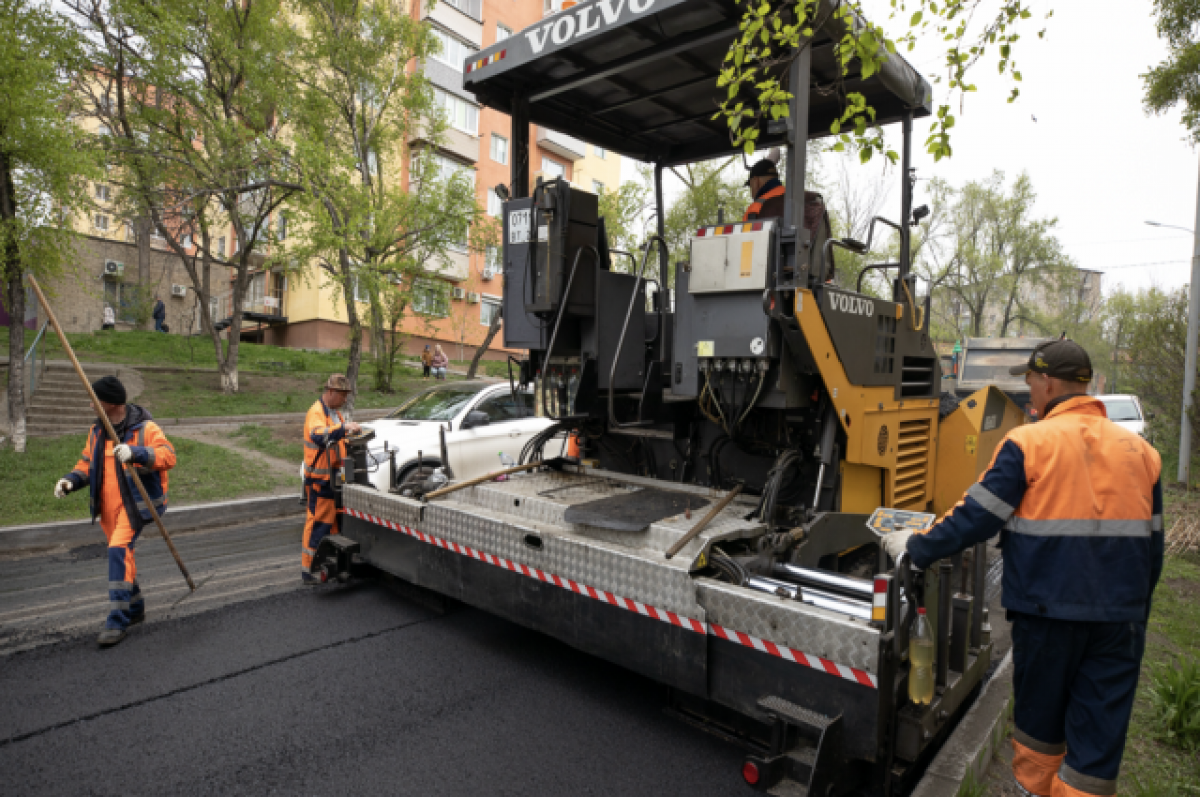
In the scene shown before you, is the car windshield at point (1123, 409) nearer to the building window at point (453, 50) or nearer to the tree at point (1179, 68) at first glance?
the tree at point (1179, 68)

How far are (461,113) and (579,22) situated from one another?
27.0 m

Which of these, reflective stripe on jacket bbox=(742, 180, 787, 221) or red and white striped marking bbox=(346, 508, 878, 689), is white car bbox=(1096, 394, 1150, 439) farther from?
red and white striped marking bbox=(346, 508, 878, 689)

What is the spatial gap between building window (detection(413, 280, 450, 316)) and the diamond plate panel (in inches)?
521

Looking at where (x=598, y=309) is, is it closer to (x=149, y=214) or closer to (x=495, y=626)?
(x=495, y=626)

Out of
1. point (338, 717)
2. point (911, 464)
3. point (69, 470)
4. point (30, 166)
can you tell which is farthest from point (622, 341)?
point (30, 166)

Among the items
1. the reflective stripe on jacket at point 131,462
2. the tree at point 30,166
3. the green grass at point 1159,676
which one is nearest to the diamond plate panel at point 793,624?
the green grass at point 1159,676

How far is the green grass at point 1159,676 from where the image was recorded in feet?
10.1

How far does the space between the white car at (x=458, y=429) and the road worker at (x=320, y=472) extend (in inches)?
58.5

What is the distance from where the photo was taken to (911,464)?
16.0 ft

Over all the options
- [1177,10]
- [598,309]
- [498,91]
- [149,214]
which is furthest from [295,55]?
[1177,10]

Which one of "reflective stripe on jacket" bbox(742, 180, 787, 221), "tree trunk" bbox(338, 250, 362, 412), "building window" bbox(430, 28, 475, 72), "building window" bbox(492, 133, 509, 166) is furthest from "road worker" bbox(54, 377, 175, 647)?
"building window" bbox(492, 133, 509, 166)

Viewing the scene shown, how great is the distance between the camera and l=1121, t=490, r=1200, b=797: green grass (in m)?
3.09

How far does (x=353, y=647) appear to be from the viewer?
4.34 meters

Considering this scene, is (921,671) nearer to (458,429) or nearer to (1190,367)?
(458,429)
